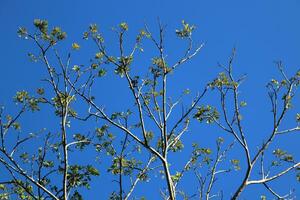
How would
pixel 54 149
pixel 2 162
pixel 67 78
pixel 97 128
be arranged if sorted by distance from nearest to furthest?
1. pixel 2 162
2. pixel 67 78
3. pixel 54 149
4. pixel 97 128

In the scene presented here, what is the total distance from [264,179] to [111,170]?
206 inches

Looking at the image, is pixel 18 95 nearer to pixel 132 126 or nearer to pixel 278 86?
pixel 132 126

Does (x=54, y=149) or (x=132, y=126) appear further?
(x=132, y=126)

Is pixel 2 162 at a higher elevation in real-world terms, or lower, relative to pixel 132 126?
lower

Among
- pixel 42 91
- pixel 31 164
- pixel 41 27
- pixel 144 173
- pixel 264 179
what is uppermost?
pixel 41 27

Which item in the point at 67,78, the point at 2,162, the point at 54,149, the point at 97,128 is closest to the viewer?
the point at 2,162

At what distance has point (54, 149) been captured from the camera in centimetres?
1517

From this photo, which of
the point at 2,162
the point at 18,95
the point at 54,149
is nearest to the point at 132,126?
the point at 54,149

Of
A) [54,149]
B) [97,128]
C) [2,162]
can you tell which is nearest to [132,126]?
[97,128]

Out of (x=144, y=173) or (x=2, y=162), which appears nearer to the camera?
(x=2, y=162)

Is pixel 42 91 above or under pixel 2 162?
above

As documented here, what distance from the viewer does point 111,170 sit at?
15547 mm

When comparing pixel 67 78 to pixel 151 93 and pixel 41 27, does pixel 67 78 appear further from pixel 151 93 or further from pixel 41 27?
pixel 151 93

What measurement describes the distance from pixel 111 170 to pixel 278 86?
6238 millimetres
